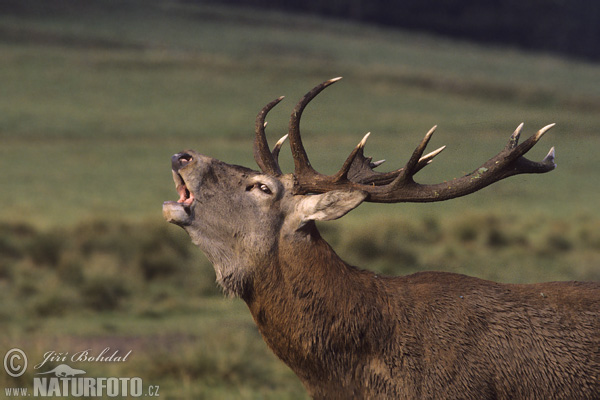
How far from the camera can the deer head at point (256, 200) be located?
5.50 metres

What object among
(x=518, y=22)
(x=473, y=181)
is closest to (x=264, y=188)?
(x=473, y=181)

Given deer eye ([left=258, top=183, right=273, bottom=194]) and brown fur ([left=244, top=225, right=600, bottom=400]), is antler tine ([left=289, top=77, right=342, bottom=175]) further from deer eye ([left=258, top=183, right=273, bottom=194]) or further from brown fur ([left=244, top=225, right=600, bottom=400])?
brown fur ([left=244, top=225, right=600, bottom=400])

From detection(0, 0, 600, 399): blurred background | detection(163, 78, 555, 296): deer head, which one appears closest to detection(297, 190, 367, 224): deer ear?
detection(163, 78, 555, 296): deer head

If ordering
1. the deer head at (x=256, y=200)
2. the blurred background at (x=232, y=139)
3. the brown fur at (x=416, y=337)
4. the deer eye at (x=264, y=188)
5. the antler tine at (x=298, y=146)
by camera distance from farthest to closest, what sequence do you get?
the blurred background at (x=232, y=139), the antler tine at (x=298, y=146), the deer eye at (x=264, y=188), the deer head at (x=256, y=200), the brown fur at (x=416, y=337)

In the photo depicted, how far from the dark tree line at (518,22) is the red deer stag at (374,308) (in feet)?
228

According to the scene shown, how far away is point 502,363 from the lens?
212 inches

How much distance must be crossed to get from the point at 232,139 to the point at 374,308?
34.7 m

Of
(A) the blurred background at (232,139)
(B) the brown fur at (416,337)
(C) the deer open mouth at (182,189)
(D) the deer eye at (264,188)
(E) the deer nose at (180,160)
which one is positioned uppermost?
(E) the deer nose at (180,160)

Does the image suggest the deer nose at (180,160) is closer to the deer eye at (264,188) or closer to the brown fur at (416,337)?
the deer eye at (264,188)

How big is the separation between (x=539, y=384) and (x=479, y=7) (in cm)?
7109

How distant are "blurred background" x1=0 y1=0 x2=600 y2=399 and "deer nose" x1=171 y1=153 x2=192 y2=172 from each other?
4340 mm

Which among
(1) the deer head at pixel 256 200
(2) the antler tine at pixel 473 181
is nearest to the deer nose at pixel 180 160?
(1) the deer head at pixel 256 200

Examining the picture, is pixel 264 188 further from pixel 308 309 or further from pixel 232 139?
pixel 232 139

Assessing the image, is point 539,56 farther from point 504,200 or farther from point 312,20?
point 504,200
